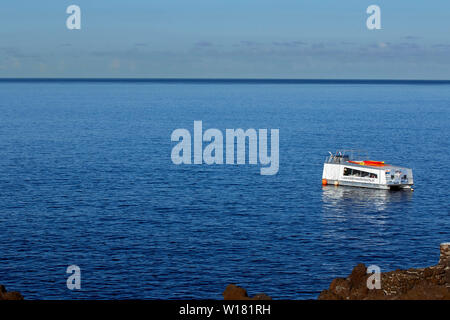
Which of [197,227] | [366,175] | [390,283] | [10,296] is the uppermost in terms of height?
[366,175]

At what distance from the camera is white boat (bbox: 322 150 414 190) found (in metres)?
119

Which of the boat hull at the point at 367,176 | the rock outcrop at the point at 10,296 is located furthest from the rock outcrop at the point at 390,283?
the boat hull at the point at 367,176

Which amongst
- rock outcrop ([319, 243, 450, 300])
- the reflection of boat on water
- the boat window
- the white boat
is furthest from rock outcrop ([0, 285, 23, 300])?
the boat window

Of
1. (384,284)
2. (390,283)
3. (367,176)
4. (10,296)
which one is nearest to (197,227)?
(390,283)

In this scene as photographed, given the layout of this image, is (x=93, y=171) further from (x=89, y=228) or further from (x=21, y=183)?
(x=89, y=228)

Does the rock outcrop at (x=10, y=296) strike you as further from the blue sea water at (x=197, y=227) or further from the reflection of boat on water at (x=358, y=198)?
the reflection of boat on water at (x=358, y=198)

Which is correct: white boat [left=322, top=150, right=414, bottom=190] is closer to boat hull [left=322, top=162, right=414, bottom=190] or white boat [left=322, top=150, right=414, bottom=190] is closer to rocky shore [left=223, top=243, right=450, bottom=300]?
boat hull [left=322, top=162, right=414, bottom=190]

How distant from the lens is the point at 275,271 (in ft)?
226

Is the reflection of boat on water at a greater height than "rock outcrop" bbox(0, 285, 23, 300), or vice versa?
the reflection of boat on water

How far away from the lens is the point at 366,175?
4761 inches

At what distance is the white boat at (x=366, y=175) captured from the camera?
390 ft

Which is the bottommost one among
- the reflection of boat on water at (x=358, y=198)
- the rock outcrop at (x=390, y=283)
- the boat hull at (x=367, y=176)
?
the rock outcrop at (x=390, y=283)

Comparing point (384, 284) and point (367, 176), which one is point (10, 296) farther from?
point (367, 176)
